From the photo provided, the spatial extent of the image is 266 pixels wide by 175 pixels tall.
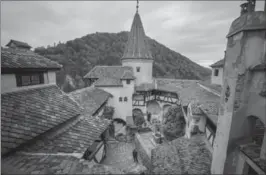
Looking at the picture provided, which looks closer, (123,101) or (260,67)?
(260,67)

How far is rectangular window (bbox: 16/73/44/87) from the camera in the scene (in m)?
5.02

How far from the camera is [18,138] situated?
349cm

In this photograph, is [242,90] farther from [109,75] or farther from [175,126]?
[109,75]

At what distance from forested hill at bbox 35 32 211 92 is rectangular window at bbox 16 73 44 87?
21.6 meters

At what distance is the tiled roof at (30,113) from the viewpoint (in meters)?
3.53

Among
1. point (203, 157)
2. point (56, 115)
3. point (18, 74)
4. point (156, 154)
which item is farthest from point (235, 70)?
point (18, 74)

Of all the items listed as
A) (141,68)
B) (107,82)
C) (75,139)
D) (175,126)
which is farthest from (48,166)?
(141,68)

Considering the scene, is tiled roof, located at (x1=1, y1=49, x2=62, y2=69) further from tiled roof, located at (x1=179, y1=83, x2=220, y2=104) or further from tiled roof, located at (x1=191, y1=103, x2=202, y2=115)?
tiled roof, located at (x1=179, y1=83, x2=220, y2=104)

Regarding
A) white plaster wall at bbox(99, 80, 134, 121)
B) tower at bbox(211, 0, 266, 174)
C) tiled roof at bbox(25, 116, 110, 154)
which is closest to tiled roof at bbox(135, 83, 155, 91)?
white plaster wall at bbox(99, 80, 134, 121)

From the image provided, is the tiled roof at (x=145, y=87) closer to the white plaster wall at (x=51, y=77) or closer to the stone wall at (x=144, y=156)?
the stone wall at (x=144, y=156)

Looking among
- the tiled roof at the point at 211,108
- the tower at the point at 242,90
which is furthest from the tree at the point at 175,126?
the tower at the point at 242,90

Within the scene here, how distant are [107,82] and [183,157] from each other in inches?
470

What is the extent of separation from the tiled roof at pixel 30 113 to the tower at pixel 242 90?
6.39 metres

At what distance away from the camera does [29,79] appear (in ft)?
17.9
